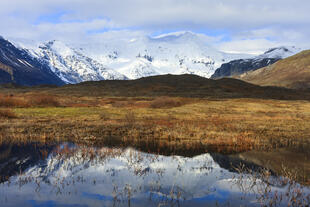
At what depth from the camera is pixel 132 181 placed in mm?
15109

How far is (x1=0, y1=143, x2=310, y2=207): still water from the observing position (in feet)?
41.5

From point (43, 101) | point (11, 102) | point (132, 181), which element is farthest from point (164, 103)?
point (132, 181)

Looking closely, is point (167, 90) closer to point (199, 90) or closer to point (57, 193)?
point (199, 90)

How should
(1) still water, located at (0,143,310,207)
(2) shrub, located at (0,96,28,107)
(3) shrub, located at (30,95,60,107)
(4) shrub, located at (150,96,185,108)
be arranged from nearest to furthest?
(1) still water, located at (0,143,310,207) < (2) shrub, located at (0,96,28,107) < (3) shrub, located at (30,95,60,107) < (4) shrub, located at (150,96,185,108)

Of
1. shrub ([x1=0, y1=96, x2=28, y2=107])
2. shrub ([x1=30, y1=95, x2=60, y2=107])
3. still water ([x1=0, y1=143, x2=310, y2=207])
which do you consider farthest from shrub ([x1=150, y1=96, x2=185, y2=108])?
still water ([x1=0, y1=143, x2=310, y2=207])

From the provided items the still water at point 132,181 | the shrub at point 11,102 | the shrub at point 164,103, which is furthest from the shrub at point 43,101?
the still water at point 132,181

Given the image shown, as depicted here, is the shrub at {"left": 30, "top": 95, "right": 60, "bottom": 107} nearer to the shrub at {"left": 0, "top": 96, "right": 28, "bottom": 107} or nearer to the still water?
the shrub at {"left": 0, "top": 96, "right": 28, "bottom": 107}

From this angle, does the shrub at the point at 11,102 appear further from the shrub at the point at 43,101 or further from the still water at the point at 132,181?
the still water at the point at 132,181

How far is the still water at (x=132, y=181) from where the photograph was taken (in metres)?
12.6

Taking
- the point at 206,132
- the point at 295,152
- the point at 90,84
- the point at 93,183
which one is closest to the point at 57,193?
the point at 93,183

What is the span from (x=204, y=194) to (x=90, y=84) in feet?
442

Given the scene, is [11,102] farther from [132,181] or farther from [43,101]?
[132,181]

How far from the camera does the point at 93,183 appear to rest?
48.0 feet

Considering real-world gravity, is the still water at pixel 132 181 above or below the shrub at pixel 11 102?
below
